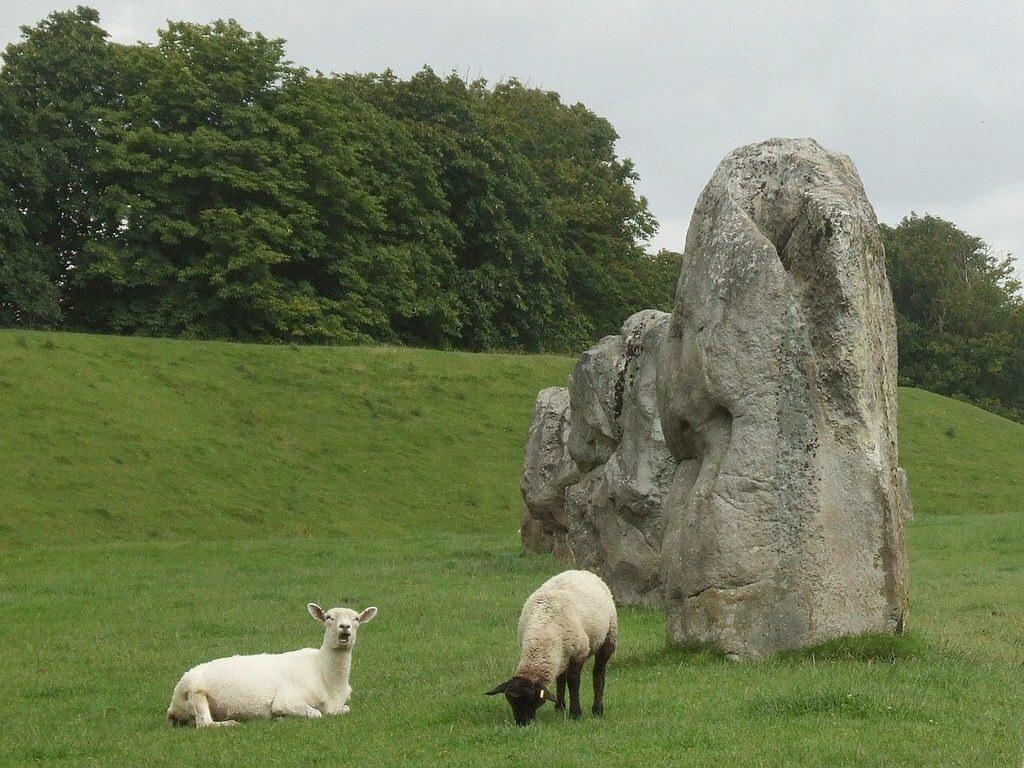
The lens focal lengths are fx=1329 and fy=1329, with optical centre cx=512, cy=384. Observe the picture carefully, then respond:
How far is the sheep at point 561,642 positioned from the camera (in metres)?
11.5

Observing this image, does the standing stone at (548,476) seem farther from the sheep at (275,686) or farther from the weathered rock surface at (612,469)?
the sheep at (275,686)

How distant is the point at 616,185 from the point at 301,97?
83.9 ft

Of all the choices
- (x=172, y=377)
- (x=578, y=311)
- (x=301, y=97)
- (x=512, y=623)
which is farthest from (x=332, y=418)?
(x=512, y=623)

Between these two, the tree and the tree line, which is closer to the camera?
the tree

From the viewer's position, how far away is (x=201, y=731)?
509 inches

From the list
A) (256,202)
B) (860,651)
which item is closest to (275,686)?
(860,651)

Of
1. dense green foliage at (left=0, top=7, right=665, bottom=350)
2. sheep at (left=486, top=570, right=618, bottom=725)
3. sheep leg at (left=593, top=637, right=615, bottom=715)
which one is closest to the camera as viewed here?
sheep at (left=486, top=570, right=618, bottom=725)

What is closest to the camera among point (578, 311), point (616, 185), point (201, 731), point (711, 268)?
point (201, 731)

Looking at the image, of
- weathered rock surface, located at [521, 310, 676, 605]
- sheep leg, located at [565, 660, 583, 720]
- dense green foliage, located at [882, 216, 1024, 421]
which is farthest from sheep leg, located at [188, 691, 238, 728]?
dense green foliage, located at [882, 216, 1024, 421]

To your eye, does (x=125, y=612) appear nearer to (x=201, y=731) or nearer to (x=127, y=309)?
(x=201, y=731)

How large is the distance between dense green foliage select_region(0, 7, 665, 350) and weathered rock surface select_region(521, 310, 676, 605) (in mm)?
34204

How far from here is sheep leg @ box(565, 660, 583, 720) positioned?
38.9 ft

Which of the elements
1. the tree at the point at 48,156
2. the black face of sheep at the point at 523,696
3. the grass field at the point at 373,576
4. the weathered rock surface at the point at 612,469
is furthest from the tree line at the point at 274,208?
the black face of sheep at the point at 523,696

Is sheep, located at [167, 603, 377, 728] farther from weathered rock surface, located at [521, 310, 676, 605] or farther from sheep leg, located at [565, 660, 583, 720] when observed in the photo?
weathered rock surface, located at [521, 310, 676, 605]
